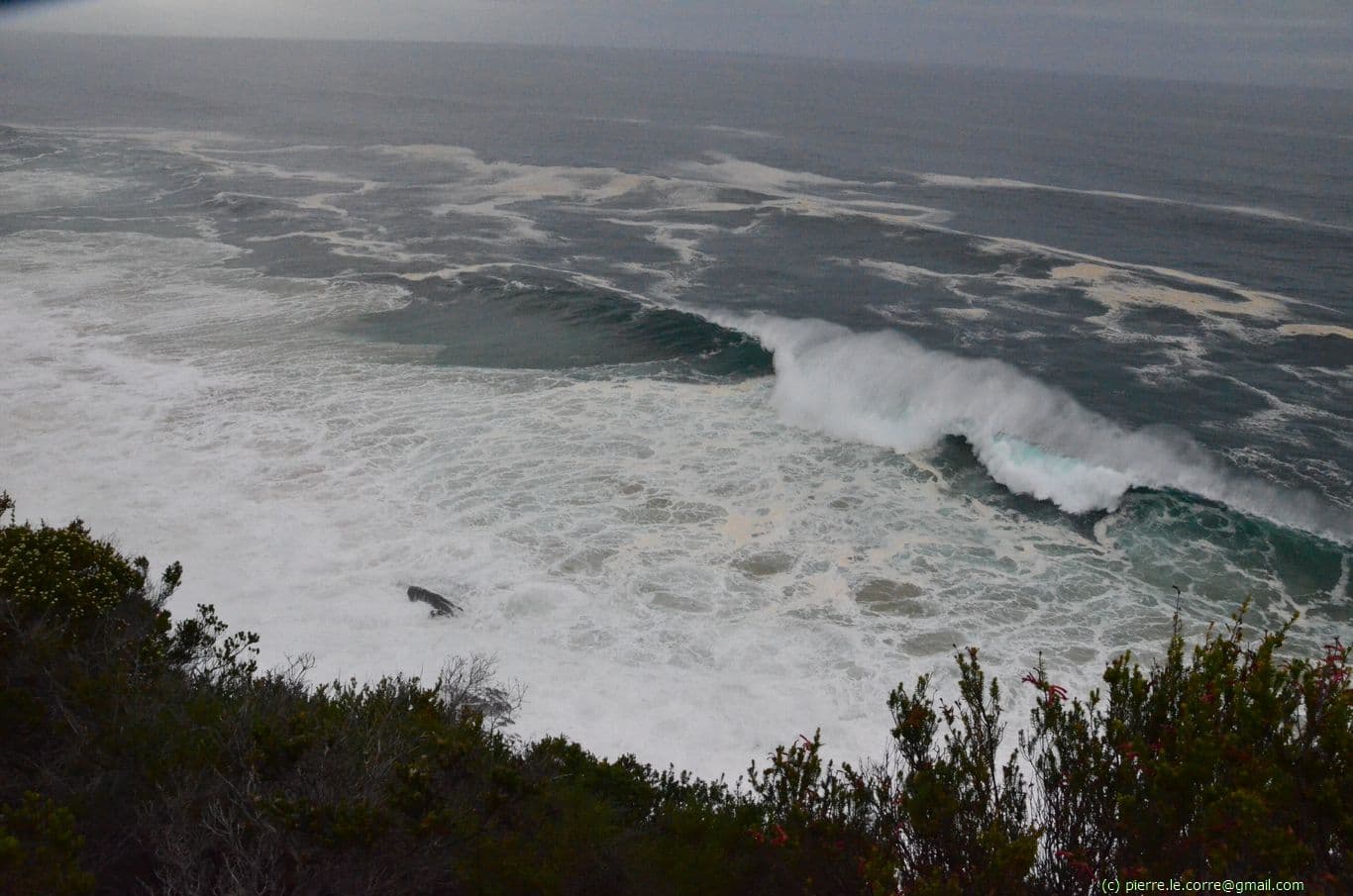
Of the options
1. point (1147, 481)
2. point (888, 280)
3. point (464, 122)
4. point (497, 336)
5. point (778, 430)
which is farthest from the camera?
point (464, 122)

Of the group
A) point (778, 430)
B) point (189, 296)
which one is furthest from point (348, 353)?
point (778, 430)

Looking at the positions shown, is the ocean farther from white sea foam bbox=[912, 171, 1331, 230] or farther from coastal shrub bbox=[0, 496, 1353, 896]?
coastal shrub bbox=[0, 496, 1353, 896]

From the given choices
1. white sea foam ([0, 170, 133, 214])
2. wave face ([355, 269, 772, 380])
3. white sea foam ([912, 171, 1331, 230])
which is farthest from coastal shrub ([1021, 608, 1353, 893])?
white sea foam ([912, 171, 1331, 230])

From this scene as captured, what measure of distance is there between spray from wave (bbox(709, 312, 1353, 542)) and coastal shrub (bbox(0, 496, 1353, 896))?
57.2 feet

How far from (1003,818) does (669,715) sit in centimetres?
812

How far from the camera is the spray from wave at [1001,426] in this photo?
86.2ft

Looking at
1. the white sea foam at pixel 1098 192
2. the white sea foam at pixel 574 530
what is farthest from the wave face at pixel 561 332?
the white sea foam at pixel 1098 192

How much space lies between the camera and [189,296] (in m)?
40.2

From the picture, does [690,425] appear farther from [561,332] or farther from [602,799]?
[602,799]

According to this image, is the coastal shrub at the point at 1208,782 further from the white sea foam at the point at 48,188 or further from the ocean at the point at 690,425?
the white sea foam at the point at 48,188

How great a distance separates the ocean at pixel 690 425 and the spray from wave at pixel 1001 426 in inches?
6.2

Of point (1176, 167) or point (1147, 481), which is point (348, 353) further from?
point (1176, 167)

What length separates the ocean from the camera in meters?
19.0

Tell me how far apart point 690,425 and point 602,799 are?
→ 18.4 m
